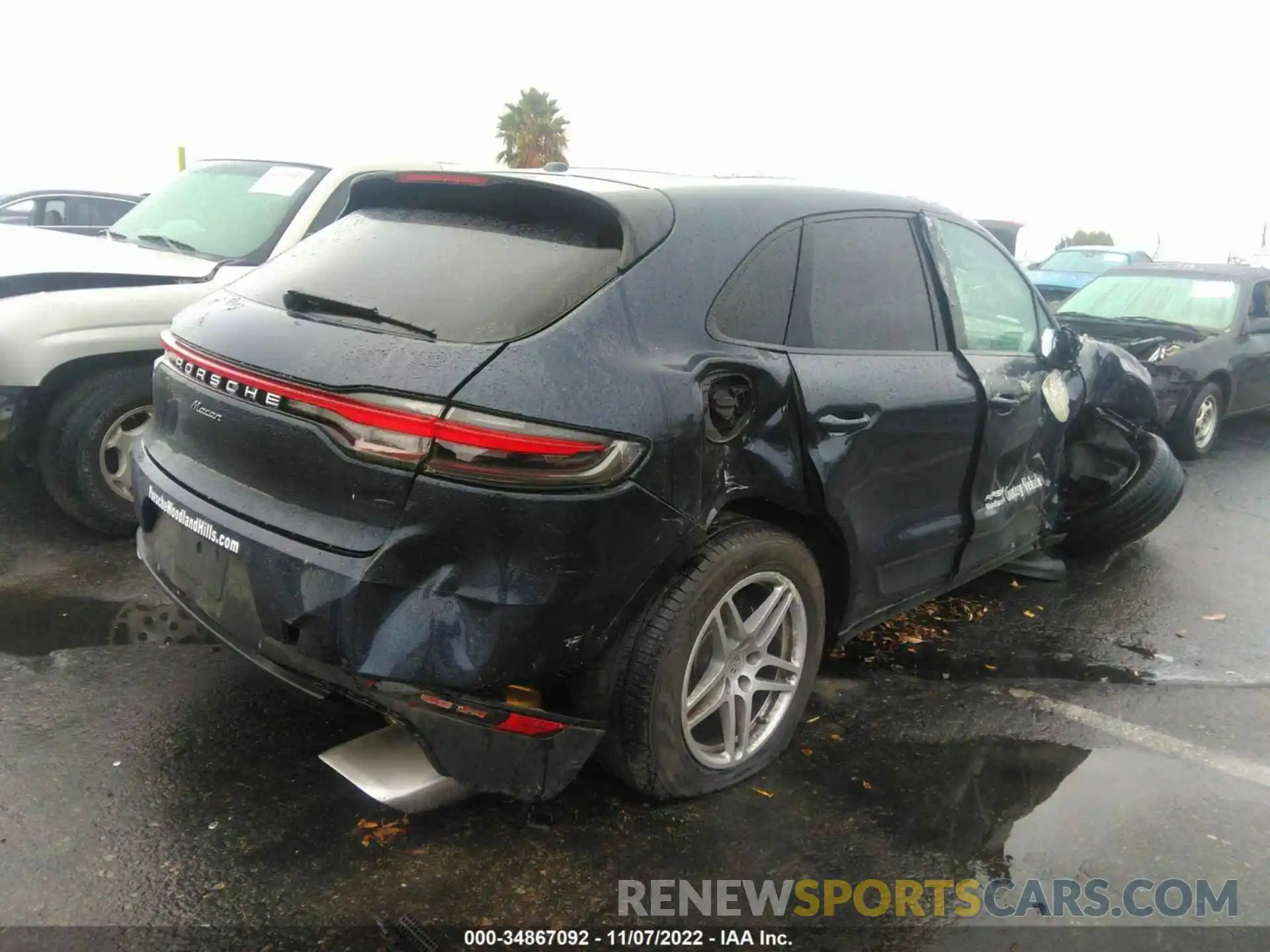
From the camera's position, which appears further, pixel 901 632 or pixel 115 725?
pixel 901 632

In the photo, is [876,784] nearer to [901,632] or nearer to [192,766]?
[901,632]

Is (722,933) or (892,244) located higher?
(892,244)

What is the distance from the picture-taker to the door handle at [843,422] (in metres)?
2.92

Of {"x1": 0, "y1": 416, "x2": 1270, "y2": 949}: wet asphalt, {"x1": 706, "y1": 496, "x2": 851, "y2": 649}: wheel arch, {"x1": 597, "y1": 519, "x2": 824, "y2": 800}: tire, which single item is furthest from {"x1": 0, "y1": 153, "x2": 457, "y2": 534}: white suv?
{"x1": 597, "y1": 519, "x2": 824, "y2": 800}: tire

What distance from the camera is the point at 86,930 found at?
227 centimetres

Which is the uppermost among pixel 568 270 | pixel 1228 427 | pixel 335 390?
pixel 568 270

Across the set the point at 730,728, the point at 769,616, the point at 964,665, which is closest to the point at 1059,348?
the point at 964,665

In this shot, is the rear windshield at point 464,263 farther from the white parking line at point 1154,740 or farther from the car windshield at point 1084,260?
the car windshield at point 1084,260

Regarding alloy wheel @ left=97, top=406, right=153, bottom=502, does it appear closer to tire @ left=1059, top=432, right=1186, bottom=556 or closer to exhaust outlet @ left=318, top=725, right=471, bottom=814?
exhaust outlet @ left=318, top=725, right=471, bottom=814

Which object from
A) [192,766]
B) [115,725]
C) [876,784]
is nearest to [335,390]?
[192,766]

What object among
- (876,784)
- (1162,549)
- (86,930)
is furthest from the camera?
(1162,549)

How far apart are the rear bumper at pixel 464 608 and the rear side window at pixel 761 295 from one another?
2.00 feet

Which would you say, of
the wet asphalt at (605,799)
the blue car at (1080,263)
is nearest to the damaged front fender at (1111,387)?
the wet asphalt at (605,799)

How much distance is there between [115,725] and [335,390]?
5.07ft
